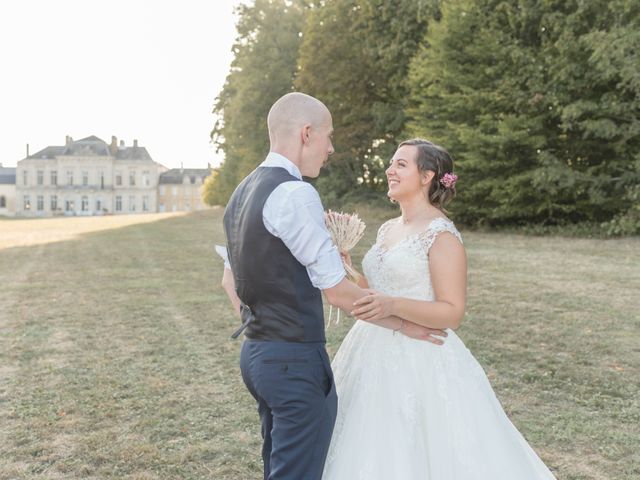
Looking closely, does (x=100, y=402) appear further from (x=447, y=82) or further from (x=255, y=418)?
(x=447, y=82)

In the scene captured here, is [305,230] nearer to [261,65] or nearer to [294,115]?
[294,115]

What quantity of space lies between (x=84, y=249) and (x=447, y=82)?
15.7 meters

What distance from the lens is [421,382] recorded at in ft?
10.4

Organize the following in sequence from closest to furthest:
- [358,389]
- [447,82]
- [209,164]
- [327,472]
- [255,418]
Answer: [327,472], [358,389], [255,418], [447,82], [209,164]

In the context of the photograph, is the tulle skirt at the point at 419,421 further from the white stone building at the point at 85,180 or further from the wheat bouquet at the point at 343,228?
the white stone building at the point at 85,180

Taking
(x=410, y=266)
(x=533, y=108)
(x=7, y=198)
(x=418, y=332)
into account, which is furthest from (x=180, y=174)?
(x=418, y=332)

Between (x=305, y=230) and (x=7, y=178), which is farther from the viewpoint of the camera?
(x=7, y=178)

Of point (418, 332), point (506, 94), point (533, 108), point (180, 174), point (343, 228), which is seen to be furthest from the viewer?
point (180, 174)

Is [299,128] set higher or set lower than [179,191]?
higher

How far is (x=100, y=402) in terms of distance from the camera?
20.6 ft

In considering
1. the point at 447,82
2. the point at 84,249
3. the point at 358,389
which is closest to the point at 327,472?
the point at 358,389

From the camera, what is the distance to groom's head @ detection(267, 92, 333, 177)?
8.70 feet

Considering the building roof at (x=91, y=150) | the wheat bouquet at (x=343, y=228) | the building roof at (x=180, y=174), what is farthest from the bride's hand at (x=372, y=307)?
the building roof at (x=180, y=174)

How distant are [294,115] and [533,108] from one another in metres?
23.2
